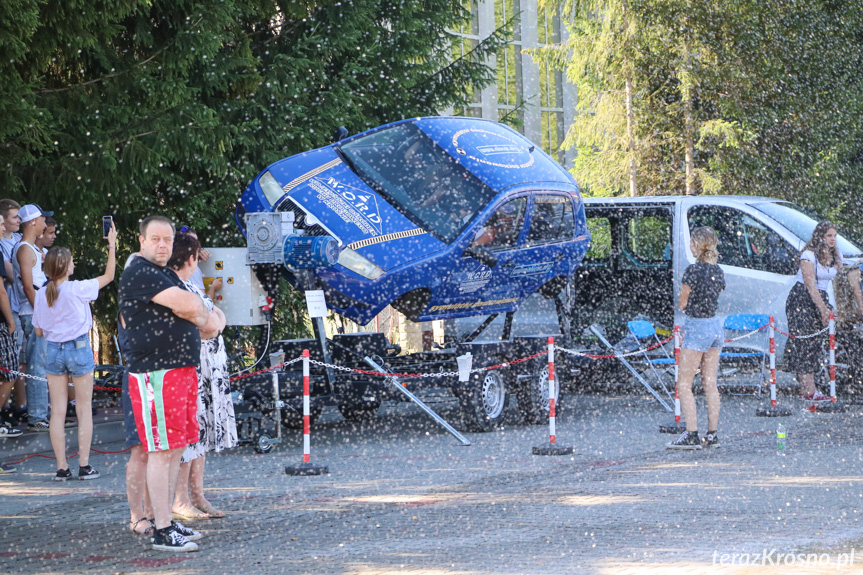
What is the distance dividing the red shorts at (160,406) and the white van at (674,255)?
10036 mm

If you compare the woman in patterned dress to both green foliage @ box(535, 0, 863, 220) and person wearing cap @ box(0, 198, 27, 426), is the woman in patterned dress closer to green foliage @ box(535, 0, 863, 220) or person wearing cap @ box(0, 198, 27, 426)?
person wearing cap @ box(0, 198, 27, 426)

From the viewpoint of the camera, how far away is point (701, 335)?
11.3m

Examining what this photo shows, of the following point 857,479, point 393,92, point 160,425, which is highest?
point 393,92

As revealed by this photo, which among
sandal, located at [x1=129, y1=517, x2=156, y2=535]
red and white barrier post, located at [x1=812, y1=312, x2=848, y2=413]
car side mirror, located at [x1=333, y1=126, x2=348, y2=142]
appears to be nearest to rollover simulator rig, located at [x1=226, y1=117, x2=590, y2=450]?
car side mirror, located at [x1=333, y1=126, x2=348, y2=142]

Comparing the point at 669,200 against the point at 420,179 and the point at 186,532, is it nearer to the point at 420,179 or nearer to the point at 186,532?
the point at 420,179

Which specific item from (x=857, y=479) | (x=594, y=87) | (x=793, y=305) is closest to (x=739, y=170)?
(x=594, y=87)

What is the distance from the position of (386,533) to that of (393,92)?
40.7 ft

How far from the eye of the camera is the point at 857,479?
932 centimetres

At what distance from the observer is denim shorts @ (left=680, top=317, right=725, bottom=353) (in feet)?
37.1

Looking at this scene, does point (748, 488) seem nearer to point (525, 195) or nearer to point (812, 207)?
point (525, 195)

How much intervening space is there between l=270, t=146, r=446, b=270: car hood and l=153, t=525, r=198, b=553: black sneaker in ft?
18.1

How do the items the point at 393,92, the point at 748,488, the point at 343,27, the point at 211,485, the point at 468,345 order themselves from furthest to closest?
the point at 393,92 < the point at 343,27 < the point at 468,345 < the point at 211,485 < the point at 748,488

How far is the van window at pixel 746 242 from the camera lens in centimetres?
1619

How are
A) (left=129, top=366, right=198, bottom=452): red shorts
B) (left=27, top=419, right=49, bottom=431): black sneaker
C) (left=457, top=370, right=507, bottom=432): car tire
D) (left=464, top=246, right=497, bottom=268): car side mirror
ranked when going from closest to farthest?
(left=129, top=366, right=198, bottom=452): red shorts, (left=27, top=419, right=49, bottom=431): black sneaker, (left=457, top=370, right=507, bottom=432): car tire, (left=464, top=246, right=497, bottom=268): car side mirror
